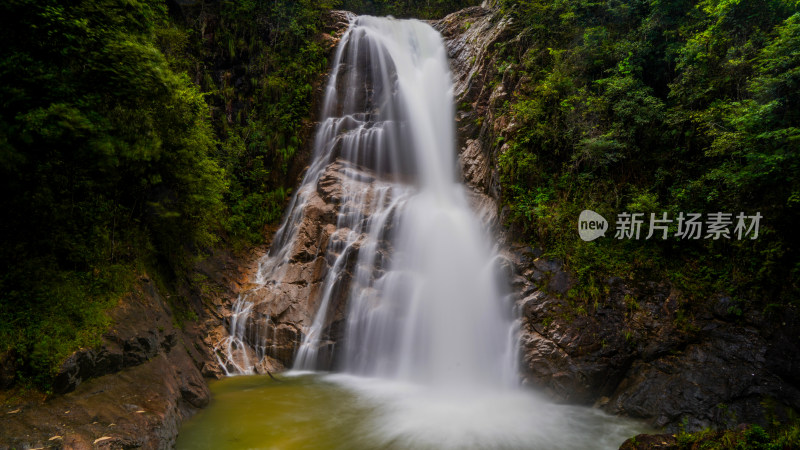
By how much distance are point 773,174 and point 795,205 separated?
64 cm

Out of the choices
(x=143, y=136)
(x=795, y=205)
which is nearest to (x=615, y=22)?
(x=795, y=205)

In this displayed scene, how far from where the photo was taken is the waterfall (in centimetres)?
908

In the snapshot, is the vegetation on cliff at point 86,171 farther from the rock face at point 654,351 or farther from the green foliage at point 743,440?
the green foliage at point 743,440

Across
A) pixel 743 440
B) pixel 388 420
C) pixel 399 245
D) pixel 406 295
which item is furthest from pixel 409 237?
pixel 743 440

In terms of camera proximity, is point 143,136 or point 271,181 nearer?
point 143,136

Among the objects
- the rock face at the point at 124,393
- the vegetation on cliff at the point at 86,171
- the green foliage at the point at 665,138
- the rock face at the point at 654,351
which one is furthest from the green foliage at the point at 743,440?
the vegetation on cliff at the point at 86,171

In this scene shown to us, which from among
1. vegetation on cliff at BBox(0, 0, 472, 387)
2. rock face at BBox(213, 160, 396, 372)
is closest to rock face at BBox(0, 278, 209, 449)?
vegetation on cliff at BBox(0, 0, 472, 387)

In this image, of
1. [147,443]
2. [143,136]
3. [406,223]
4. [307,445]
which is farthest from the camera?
[406,223]

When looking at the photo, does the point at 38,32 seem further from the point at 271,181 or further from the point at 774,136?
the point at 774,136

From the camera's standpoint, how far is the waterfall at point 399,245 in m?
9.08

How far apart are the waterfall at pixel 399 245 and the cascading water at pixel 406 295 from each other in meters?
0.04

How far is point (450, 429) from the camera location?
6.45 m

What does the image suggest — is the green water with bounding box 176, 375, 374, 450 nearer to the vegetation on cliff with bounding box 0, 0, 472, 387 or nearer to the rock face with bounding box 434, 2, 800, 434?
the vegetation on cliff with bounding box 0, 0, 472, 387

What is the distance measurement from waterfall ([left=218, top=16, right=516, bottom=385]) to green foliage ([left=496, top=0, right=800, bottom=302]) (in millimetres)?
2293
